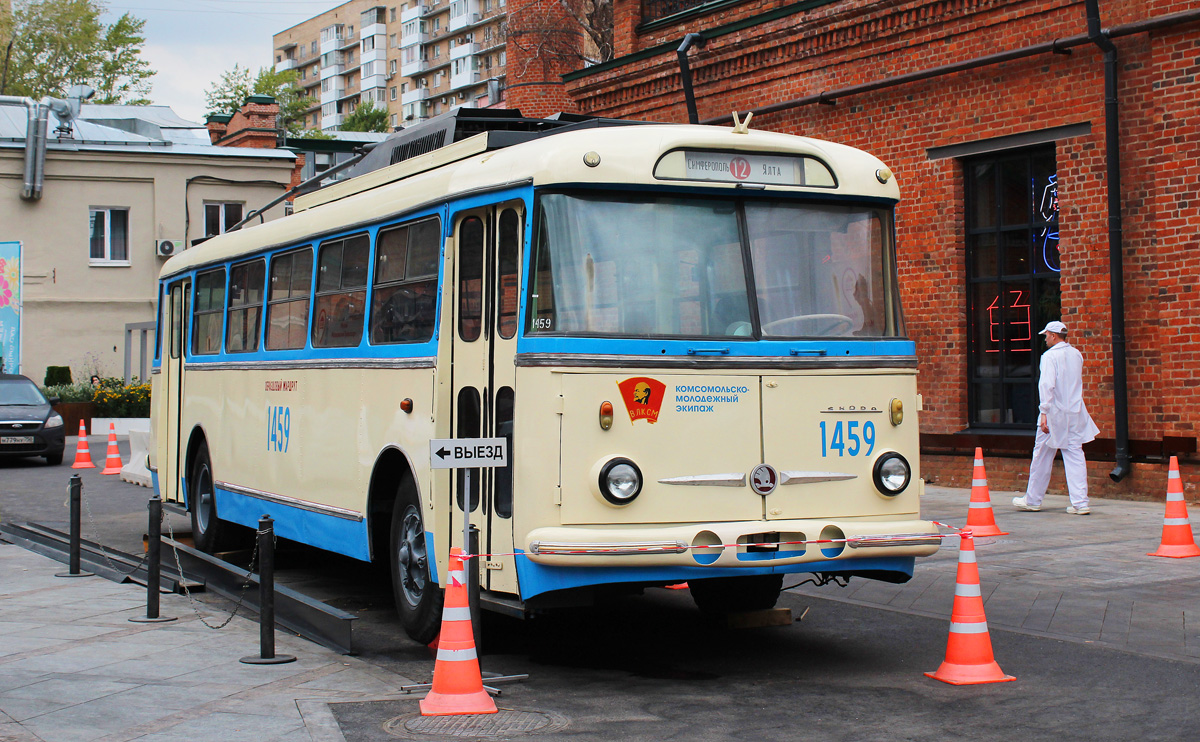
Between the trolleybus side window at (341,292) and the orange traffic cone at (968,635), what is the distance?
4.25 metres

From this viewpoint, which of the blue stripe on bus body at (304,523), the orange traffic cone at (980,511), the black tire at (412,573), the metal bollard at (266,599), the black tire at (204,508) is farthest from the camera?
the orange traffic cone at (980,511)

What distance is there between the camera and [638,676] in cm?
755

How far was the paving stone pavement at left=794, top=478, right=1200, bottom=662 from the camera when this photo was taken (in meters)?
8.61

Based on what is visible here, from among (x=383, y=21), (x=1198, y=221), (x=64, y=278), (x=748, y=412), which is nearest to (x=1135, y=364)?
(x=1198, y=221)

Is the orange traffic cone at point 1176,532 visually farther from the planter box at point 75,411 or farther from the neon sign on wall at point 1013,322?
the planter box at point 75,411

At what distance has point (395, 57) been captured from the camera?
112125 millimetres

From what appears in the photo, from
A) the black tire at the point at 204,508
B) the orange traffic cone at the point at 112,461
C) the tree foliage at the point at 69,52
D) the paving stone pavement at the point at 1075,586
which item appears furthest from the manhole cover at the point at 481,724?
the tree foliage at the point at 69,52

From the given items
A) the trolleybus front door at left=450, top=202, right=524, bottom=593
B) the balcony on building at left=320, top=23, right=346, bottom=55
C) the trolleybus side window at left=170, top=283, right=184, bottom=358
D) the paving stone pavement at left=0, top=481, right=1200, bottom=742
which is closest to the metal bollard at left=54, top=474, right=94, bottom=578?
the paving stone pavement at left=0, top=481, right=1200, bottom=742

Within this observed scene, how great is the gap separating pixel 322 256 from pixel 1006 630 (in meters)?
5.33

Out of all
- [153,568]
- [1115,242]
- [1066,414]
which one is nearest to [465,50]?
[1115,242]

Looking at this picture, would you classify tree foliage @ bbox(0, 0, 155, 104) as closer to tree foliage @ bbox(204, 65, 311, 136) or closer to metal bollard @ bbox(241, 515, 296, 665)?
tree foliage @ bbox(204, 65, 311, 136)

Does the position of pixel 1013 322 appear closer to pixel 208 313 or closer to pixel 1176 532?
pixel 1176 532

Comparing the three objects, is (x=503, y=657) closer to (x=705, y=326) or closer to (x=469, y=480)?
(x=469, y=480)

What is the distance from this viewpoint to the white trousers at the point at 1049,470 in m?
14.1
